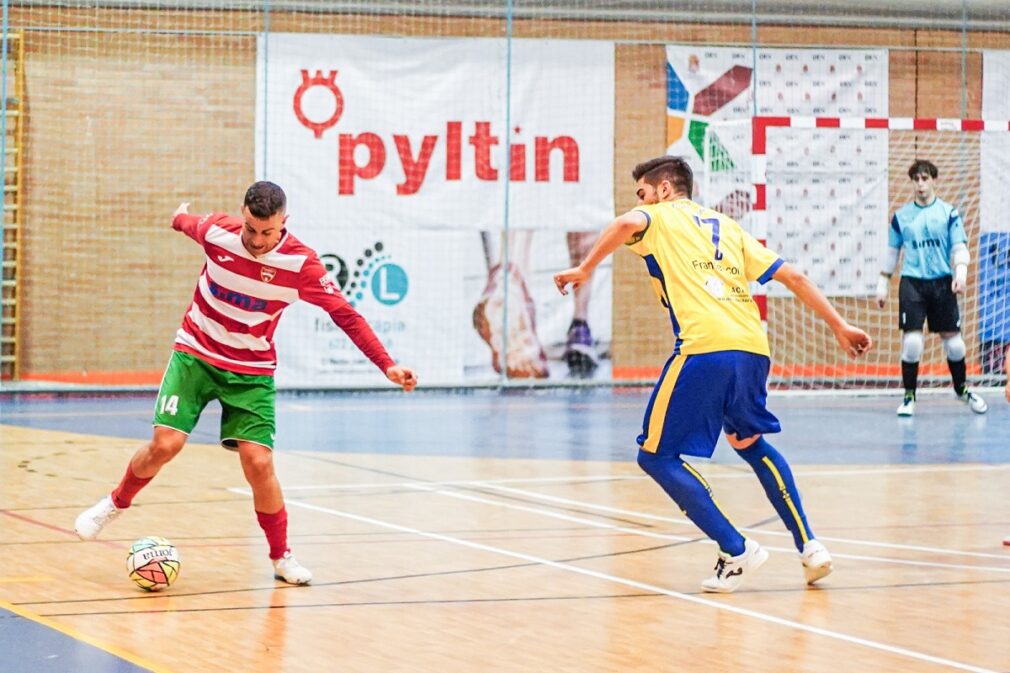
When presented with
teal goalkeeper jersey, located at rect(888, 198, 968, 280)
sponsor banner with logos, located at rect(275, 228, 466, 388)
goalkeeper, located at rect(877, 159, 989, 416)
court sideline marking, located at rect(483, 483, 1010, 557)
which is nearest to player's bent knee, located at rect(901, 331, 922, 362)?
goalkeeper, located at rect(877, 159, 989, 416)

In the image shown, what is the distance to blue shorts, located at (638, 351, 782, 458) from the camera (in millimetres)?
6512

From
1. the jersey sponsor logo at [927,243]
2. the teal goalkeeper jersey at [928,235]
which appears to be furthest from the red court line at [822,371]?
the jersey sponsor logo at [927,243]

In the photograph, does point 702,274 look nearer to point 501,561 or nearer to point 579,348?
point 501,561

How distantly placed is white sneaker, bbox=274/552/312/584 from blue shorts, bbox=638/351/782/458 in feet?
5.20

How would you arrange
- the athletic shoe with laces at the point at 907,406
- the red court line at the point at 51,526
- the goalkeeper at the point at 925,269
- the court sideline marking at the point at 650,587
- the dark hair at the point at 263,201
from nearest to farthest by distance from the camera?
1. the court sideline marking at the point at 650,587
2. the dark hair at the point at 263,201
3. the red court line at the point at 51,526
4. the goalkeeper at the point at 925,269
5. the athletic shoe with laces at the point at 907,406

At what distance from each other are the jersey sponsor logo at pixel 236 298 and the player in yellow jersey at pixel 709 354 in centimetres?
134

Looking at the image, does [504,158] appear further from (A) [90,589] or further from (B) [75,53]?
(A) [90,589]

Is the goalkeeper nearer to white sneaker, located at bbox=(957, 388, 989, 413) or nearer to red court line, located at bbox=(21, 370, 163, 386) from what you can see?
white sneaker, located at bbox=(957, 388, 989, 413)

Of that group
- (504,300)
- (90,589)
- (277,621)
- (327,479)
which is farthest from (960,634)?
(504,300)

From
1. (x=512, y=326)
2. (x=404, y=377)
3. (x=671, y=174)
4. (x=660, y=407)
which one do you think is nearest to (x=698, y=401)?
(x=660, y=407)

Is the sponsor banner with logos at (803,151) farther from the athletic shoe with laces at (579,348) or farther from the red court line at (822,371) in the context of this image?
the athletic shoe with laces at (579,348)

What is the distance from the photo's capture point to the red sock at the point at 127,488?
6.78 meters

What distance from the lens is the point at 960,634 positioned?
565cm

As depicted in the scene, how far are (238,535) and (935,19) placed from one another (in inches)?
569
